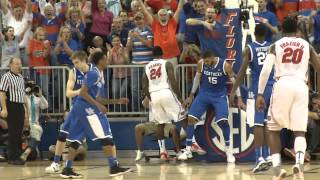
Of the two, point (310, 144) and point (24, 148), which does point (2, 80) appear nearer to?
point (24, 148)

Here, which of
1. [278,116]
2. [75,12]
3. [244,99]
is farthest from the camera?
[75,12]

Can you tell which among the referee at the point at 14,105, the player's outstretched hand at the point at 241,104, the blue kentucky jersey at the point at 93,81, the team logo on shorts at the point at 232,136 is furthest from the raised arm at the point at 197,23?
the blue kentucky jersey at the point at 93,81

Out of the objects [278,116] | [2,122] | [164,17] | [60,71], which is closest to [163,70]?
[164,17]

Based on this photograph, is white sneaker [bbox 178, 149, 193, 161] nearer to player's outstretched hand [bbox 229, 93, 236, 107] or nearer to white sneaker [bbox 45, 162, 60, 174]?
player's outstretched hand [bbox 229, 93, 236, 107]

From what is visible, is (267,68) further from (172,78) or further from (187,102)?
(187,102)

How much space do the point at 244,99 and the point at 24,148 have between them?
531 cm

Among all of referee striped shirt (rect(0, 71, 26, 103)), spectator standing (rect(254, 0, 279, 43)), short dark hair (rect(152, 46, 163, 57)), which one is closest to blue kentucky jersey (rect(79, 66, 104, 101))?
short dark hair (rect(152, 46, 163, 57))

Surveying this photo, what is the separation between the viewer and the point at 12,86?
59.4 ft

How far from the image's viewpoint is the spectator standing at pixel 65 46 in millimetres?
19438

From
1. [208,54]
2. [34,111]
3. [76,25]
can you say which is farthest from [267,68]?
[76,25]

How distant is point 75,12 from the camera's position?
65.1ft

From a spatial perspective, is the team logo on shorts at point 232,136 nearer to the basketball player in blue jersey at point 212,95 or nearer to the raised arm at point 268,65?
the basketball player in blue jersey at point 212,95

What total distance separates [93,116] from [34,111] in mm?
5646

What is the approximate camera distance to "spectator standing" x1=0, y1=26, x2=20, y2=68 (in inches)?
770
